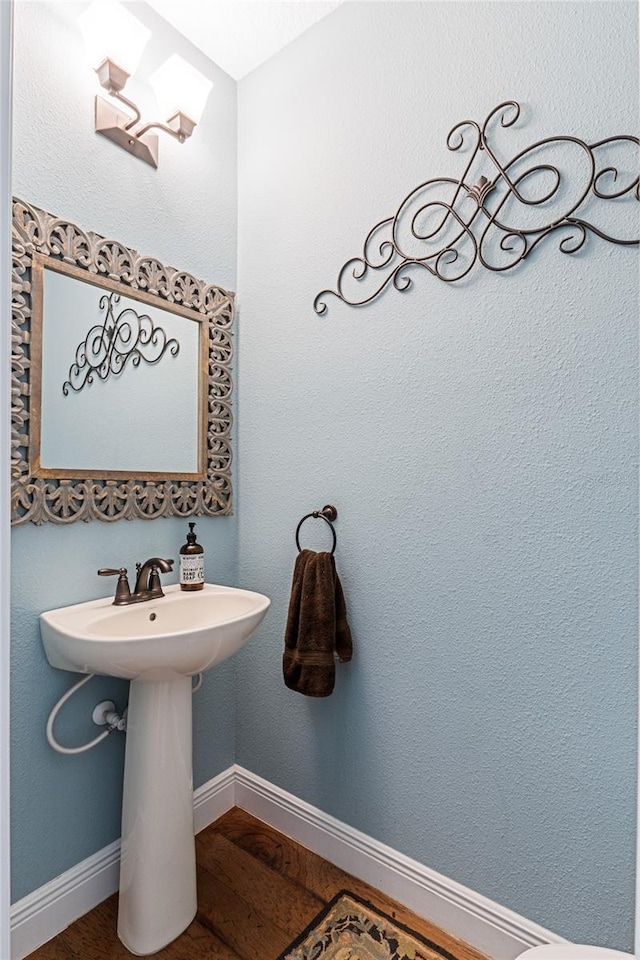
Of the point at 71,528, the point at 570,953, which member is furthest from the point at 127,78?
the point at 570,953

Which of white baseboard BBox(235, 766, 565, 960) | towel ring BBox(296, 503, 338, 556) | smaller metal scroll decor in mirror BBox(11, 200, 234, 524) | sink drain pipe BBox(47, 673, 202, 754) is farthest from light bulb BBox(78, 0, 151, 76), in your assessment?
white baseboard BBox(235, 766, 565, 960)

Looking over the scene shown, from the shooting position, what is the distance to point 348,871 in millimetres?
1513

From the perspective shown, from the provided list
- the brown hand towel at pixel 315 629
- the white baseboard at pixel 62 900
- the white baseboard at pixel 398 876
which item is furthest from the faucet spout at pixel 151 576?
the white baseboard at pixel 398 876

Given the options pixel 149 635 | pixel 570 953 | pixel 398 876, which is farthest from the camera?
pixel 398 876

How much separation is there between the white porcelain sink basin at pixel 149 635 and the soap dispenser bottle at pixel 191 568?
34 mm

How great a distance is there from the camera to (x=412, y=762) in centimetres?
139

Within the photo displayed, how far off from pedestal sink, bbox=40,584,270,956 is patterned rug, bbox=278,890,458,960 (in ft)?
1.05

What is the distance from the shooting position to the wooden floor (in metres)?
1.27

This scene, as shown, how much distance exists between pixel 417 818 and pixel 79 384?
1.47 metres

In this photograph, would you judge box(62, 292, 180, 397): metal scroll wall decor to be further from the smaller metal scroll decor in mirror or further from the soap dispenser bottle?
the soap dispenser bottle

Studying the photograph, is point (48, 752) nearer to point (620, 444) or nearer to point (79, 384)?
point (79, 384)

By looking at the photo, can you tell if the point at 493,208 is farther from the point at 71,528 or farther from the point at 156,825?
the point at 156,825

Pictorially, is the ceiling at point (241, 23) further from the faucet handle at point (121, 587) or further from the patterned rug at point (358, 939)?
the patterned rug at point (358, 939)

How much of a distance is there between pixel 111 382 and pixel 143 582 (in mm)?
571
